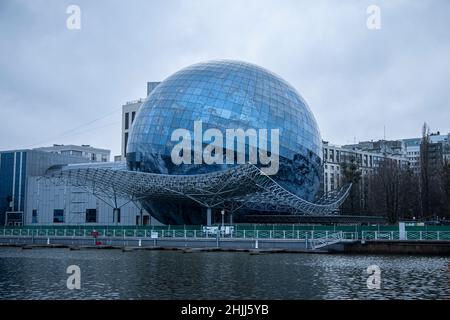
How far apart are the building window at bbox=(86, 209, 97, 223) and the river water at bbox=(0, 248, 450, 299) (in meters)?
47.5

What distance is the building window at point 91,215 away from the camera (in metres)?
84.4

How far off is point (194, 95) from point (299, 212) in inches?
723

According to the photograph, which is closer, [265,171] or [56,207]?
[265,171]

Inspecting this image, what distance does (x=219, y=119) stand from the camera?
196 feet

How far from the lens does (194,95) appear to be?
205 ft

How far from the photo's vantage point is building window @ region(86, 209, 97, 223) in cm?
8438

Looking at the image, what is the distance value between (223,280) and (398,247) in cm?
2428

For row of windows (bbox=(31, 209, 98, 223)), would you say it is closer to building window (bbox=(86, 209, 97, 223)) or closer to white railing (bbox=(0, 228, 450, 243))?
building window (bbox=(86, 209, 97, 223))

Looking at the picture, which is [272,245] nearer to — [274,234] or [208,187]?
[274,234]
